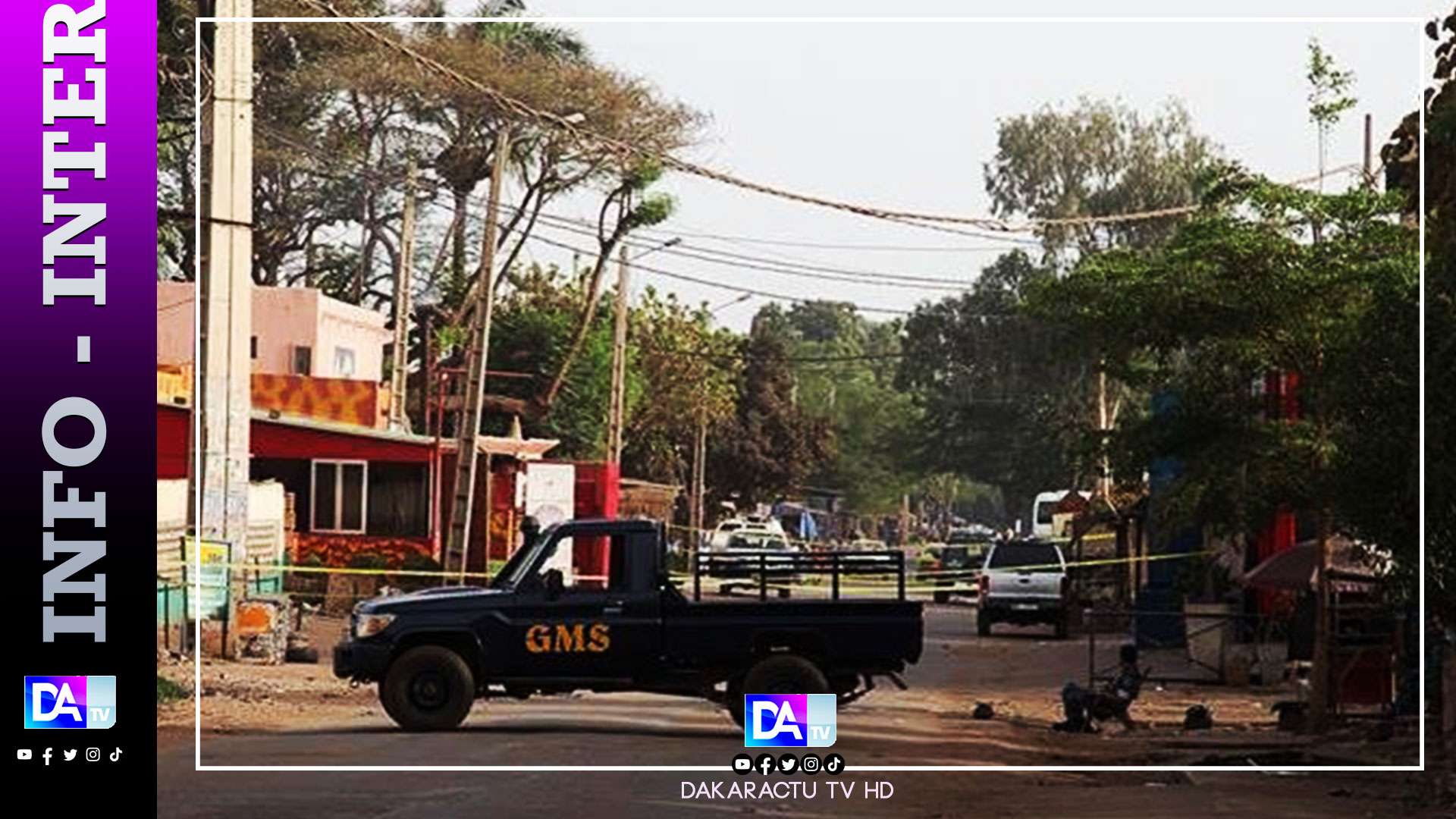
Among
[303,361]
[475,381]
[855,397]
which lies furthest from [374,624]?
[303,361]

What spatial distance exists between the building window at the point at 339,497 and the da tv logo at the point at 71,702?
66.5 ft

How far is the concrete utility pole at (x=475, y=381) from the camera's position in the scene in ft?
97.9

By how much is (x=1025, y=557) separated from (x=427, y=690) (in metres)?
19.4

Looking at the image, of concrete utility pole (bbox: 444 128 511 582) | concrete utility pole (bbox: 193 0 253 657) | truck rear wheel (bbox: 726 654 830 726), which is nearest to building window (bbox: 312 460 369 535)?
concrete utility pole (bbox: 444 128 511 582)

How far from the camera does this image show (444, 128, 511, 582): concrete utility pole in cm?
2984

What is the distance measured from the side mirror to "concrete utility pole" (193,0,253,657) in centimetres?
549

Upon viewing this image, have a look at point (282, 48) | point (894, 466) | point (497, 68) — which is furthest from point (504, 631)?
point (282, 48)

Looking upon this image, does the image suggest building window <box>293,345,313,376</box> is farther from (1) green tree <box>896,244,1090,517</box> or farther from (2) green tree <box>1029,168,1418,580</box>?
(2) green tree <box>1029,168,1418,580</box>

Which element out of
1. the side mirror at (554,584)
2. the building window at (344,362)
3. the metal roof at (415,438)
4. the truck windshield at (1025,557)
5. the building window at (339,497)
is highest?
the building window at (344,362)

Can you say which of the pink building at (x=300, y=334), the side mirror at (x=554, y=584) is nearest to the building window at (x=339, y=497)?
the pink building at (x=300, y=334)

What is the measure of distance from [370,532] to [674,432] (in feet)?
26.5

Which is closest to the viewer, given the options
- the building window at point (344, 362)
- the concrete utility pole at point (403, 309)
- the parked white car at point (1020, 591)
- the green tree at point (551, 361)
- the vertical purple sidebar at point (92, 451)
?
the vertical purple sidebar at point (92, 451)

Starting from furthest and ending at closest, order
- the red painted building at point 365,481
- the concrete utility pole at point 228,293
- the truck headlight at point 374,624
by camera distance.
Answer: the red painted building at point 365,481
the concrete utility pole at point 228,293
the truck headlight at point 374,624

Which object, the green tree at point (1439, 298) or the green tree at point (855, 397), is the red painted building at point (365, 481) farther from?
the green tree at point (1439, 298)
